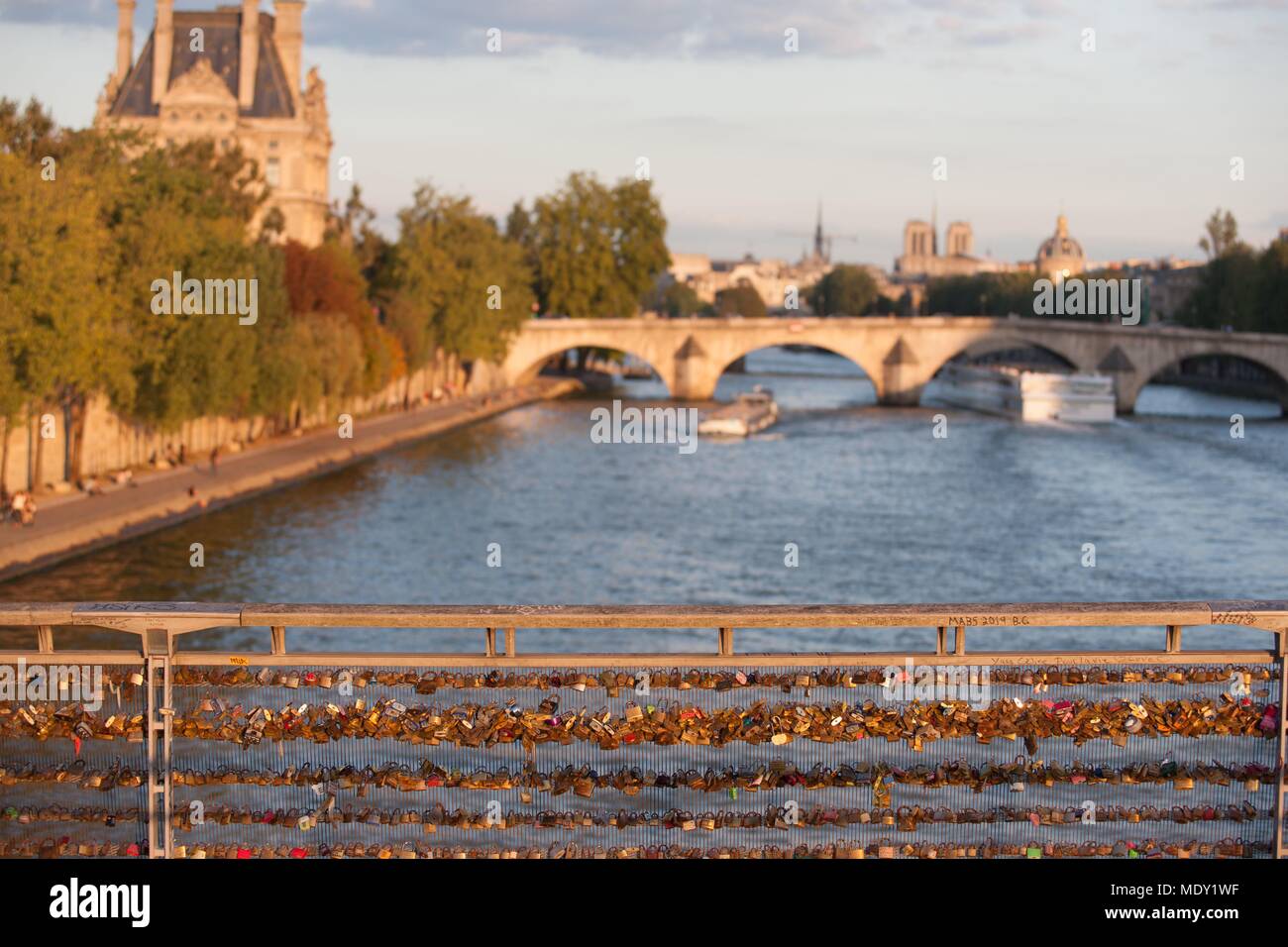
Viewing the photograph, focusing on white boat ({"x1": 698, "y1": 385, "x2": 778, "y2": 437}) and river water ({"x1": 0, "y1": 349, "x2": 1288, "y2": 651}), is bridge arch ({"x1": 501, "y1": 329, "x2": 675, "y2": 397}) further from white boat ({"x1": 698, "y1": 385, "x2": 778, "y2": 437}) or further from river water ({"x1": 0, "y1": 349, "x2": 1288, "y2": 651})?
river water ({"x1": 0, "y1": 349, "x2": 1288, "y2": 651})

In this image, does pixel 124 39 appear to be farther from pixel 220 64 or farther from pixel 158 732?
pixel 158 732

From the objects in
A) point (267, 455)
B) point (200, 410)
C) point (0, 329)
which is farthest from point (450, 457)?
point (0, 329)

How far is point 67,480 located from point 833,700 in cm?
3424

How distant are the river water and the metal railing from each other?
17.0 m

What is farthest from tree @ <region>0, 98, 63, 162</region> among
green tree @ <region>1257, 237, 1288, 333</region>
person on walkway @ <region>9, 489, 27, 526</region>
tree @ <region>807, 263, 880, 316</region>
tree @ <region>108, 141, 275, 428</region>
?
tree @ <region>807, 263, 880, 316</region>

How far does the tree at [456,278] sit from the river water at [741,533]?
12.4 m

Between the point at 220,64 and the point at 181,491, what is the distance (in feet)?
127

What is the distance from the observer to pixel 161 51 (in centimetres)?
7225

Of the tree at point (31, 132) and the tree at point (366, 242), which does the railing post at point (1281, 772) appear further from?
the tree at point (366, 242)

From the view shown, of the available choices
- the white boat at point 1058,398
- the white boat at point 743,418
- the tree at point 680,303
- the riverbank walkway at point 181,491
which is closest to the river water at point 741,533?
the riverbank walkway at point 181,491

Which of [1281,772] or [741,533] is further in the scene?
[741,533]

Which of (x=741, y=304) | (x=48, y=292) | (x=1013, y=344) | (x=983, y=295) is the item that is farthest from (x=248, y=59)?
(x=741, y=304)

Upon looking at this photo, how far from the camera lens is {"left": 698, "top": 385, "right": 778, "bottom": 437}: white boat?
69.2 meters
